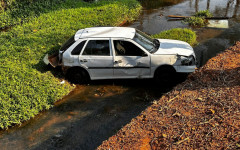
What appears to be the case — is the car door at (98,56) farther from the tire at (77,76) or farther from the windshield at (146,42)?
the windshield at (146,42)

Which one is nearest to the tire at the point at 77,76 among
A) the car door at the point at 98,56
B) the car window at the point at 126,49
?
the car door at the point at 98,56

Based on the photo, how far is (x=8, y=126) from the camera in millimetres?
6613

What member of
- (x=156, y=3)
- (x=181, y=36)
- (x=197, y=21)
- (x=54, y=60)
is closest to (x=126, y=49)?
(x=54, y=60)

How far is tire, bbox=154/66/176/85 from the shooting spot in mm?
7461

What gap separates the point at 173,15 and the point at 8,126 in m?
12.8

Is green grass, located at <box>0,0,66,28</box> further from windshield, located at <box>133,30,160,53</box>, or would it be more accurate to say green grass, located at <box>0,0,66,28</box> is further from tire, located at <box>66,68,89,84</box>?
windshield, located at <box>133,30,160,53</box>

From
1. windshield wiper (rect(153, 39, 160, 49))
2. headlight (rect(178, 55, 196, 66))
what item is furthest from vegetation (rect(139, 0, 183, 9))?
headlight (rect(178, 55, 196, 66))

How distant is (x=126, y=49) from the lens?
24.3 ft

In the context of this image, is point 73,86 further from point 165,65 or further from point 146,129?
point 146,129

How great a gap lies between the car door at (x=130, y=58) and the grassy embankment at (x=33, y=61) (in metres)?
2.09

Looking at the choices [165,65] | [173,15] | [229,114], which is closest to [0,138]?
[165,65]

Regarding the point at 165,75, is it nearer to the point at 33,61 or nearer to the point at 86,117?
the point at 86,117

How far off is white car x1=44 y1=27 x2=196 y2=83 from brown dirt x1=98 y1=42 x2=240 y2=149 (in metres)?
1.32

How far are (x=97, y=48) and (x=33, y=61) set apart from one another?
8.65 ft
